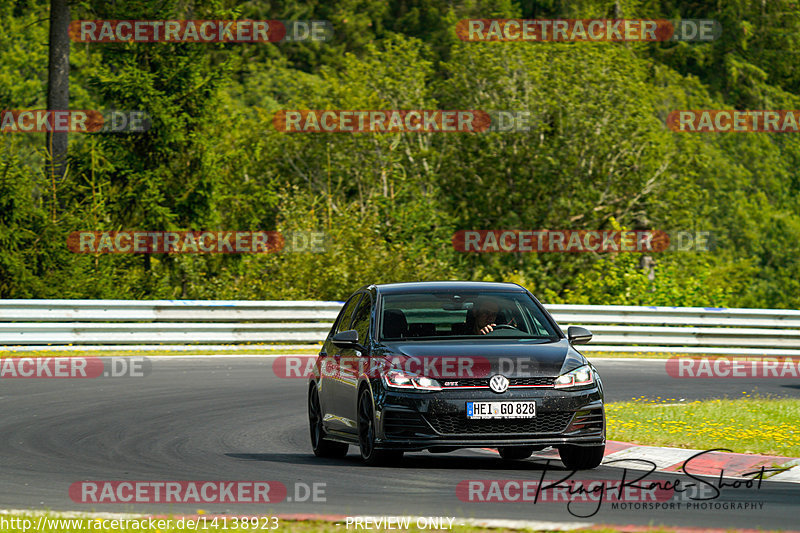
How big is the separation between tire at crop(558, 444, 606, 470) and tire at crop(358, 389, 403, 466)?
1.39 meters

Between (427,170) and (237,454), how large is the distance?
31108 millimetres

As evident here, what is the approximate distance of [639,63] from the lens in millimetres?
43094

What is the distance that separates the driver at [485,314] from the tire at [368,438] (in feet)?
4.31

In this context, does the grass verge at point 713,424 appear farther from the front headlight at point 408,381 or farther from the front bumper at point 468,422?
the front headlight at point 408,381

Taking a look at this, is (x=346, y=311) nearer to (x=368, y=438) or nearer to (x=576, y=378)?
(x=368, y=438)

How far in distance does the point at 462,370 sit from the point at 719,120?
140 ft

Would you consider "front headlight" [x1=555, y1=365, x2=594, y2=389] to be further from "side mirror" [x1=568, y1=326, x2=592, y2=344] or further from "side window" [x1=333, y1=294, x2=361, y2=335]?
"side window" [x1=333, y1=294, x2=361, y2=335]

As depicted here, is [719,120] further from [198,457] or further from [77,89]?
[198,457]

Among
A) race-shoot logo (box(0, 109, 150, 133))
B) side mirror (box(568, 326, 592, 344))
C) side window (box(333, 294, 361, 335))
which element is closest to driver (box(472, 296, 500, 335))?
side mirror (box(568, 326, 592, 344))

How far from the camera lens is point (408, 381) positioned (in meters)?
10.6

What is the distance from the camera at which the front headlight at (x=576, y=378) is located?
418 inches

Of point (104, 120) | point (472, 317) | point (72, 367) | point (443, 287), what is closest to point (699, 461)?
point (472, 317)

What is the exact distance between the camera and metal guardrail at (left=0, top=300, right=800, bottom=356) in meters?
23.6

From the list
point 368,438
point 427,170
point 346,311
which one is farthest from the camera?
point 427,170
